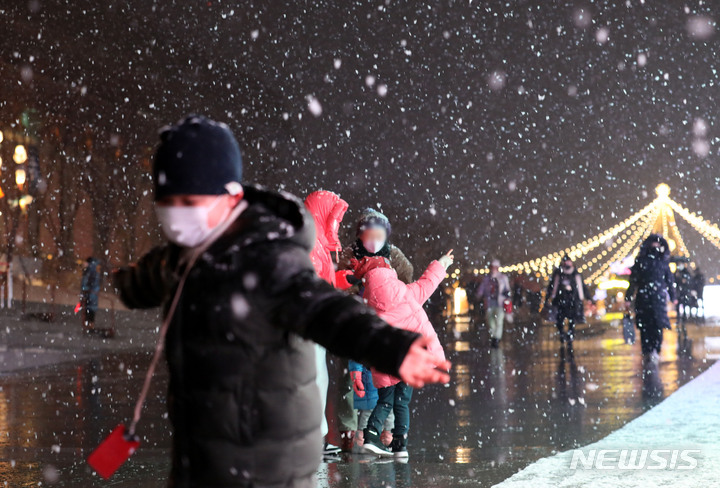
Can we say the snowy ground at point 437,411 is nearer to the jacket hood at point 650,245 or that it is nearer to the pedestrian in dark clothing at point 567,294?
the pedestrian in dark clothing at point 567,294

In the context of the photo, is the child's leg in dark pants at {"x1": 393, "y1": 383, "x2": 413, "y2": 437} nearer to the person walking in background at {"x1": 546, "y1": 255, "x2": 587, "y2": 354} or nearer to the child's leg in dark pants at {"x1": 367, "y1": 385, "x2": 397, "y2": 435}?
the child's leg in dark pants at {"x1": 367, "y1": 385, "x2": 397, "y2": 435}

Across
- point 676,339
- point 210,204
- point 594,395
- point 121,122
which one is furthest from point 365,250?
point 121,122

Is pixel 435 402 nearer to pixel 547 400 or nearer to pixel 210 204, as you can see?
pixel 547 400

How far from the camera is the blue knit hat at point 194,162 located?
→ 9.32ft

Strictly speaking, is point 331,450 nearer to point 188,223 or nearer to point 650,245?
point 188,223

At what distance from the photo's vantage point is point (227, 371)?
9.00ft

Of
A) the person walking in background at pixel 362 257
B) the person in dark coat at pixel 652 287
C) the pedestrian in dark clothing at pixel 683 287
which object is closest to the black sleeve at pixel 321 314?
the person walking in background at pixel 362 257

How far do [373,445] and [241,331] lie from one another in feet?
13.5

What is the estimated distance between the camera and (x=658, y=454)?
635 centimetres

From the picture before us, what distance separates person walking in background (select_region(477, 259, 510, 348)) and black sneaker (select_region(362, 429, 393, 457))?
1244 cm

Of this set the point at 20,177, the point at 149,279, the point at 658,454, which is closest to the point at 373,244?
the point at 658,454

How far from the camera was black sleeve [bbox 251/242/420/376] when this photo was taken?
8.54 ft

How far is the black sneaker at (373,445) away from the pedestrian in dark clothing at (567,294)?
1158 centimetres

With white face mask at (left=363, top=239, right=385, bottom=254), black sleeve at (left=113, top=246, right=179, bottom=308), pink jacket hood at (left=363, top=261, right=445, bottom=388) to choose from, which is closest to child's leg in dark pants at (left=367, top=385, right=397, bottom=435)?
pink jacket hood at (left=363, top=261, right=445, bottom=388)
